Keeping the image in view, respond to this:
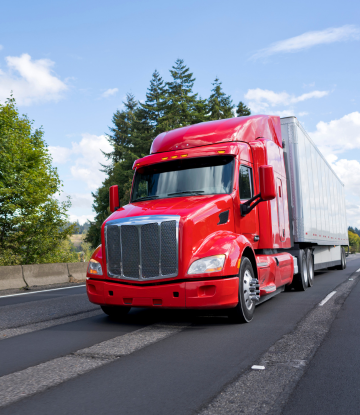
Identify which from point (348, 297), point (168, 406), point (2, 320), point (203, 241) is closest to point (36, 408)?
point (168, 406)

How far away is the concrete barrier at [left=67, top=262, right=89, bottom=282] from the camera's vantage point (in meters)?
17.3

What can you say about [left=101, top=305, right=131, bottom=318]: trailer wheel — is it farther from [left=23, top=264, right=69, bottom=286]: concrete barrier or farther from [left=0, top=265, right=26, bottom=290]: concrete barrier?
[left=23, top=264, right=69, bottom=286]: concrete barrier

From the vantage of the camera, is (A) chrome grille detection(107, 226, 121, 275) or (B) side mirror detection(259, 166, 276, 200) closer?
(A) chrome grille detection(107, 226, 121, 275)

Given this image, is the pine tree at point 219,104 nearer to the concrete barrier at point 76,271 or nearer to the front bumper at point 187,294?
the concrete barrier at point 76,271

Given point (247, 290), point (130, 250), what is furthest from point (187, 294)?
point (247, 290)

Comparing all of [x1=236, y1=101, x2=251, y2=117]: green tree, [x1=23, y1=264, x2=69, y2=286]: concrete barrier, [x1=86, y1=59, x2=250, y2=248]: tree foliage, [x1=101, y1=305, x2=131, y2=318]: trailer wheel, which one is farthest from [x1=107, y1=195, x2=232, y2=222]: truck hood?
[x1=236, y1=101, x2=251, y2=117]: green tree

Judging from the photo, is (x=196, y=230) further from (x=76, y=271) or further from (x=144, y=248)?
(x=76, y=271)

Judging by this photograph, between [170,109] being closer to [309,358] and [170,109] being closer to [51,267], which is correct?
[51,267]

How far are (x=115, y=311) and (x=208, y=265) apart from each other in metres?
2.22

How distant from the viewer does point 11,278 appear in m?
14.3

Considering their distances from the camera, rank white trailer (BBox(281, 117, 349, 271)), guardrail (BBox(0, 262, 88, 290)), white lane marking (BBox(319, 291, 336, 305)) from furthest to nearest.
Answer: guardrail (BBox(0, 262, 88, 290))
white trailer (BBox(281, 117, 349, 271))
white lane marking (BBox(319, 291, 336, 305))

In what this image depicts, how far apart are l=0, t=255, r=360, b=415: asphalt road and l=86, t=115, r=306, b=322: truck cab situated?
20.9 inches

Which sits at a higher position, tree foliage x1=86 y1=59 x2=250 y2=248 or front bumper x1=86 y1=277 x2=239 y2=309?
tree foliage x1=86 y1=59 x2=250 y2=248

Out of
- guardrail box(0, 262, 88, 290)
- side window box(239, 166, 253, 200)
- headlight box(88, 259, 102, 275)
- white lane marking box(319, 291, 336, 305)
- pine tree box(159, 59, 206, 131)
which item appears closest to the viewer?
headlight box(88, 259, 102, 275)
